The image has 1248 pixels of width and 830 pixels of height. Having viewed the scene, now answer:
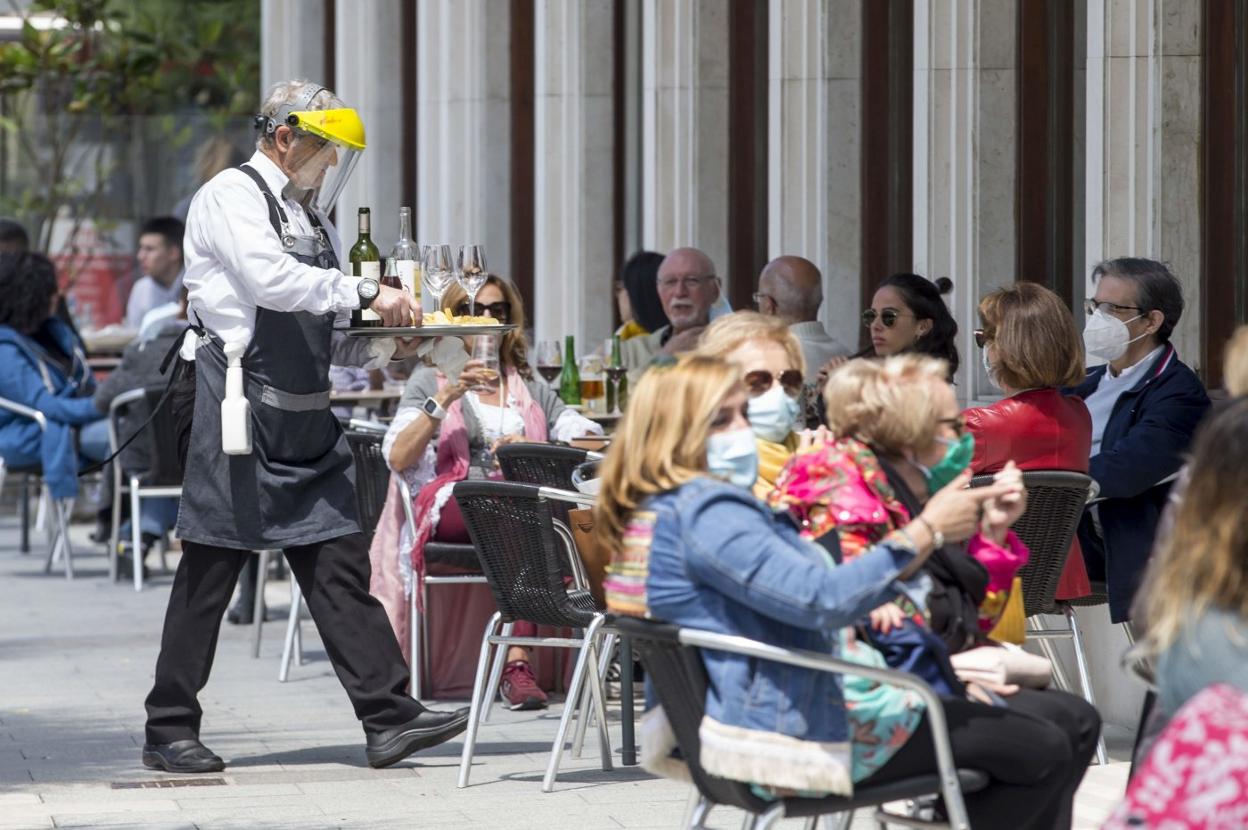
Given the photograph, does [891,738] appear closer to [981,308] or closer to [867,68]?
[981,308]

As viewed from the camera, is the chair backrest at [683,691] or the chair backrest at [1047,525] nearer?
the chair backrest at [683,691]

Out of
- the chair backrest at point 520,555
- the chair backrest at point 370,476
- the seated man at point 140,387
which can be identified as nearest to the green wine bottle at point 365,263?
the chair backrest at point 520,555

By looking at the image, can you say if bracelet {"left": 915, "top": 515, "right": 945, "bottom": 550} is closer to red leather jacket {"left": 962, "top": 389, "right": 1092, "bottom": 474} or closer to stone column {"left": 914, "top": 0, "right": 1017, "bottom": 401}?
red leather jacket {"left": 962, "top": 389, "right": 1092, "bottom": 474}

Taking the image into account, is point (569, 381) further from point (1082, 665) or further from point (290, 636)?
point (1082, 665)

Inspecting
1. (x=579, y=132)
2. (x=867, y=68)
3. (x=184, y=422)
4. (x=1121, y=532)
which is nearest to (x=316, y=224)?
(x=184, y=422)

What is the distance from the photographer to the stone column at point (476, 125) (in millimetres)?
15070

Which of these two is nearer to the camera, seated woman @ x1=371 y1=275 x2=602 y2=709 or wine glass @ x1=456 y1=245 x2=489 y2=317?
wine glass @ x1=456 y1=245 x2=489 y2=317

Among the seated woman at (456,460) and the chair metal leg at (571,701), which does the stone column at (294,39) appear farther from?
the chair metal leg at (571,701)

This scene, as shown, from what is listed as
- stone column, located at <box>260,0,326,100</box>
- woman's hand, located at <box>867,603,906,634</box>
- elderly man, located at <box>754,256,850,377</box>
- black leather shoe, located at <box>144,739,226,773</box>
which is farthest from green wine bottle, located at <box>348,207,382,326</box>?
stone column, located at <box>260,0,326,100</box>

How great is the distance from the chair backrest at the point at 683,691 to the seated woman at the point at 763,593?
34mm

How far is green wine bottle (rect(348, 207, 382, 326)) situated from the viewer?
22.3 feet

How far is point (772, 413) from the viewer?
16.1 feet

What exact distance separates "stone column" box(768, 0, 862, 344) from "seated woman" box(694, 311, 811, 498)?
19.3 feet

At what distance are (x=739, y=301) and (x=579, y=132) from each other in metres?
1.89
